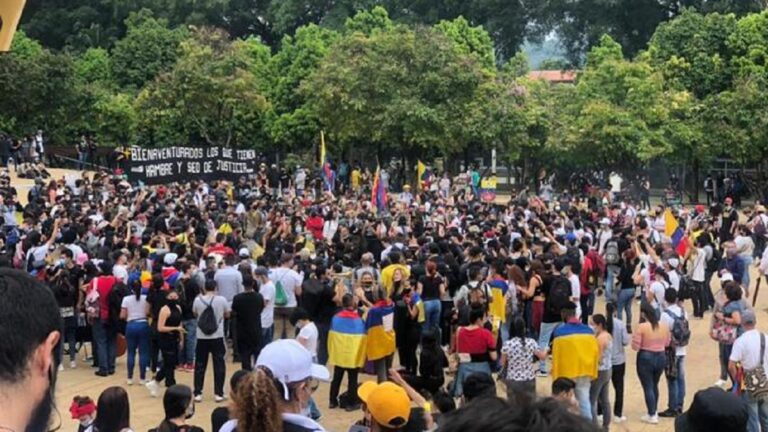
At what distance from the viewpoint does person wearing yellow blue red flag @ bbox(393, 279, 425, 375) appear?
12.1 meters

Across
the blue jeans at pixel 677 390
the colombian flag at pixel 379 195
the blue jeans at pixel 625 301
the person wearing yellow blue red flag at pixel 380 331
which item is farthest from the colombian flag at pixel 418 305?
the colombian flag at pixel 379 195

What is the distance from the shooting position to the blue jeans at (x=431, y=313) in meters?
12.9

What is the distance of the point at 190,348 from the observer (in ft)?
41.8

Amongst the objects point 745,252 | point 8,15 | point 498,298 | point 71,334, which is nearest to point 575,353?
point 498,298

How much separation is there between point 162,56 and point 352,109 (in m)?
14.7

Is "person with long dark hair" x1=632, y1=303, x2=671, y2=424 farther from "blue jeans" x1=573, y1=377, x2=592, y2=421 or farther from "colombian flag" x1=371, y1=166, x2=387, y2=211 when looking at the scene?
"colombian flag" x1=371, y1=166, x2=387, y2=211

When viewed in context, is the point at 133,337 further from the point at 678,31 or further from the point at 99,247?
the point at 678,31

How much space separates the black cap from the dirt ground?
513 cm

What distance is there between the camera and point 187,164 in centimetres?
2627

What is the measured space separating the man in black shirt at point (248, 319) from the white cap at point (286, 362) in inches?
266

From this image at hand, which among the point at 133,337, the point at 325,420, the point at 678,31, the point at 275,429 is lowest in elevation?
the point at 325,420

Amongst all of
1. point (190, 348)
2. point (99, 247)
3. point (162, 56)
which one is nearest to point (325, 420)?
point (190, 348)

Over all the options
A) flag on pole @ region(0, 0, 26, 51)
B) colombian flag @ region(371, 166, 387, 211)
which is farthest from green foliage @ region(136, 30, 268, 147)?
flag on pole @ region(0, 0, 26, 51)

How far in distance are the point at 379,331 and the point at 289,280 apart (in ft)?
7.20
